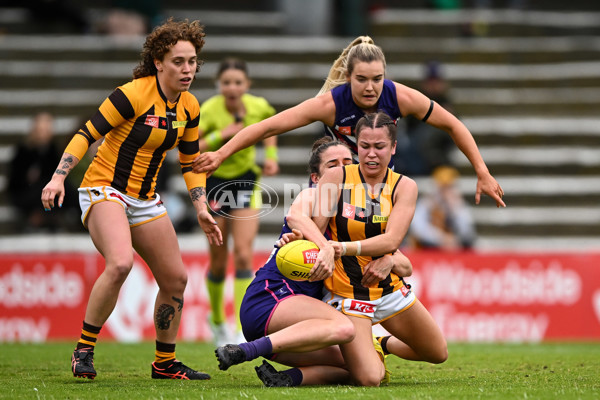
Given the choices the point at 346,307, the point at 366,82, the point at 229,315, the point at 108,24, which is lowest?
the point at 229,315

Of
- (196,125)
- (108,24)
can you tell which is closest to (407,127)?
(108,24)

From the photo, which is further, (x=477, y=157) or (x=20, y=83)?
(x=20, y=83)

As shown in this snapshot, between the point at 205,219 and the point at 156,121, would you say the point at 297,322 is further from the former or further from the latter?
the point at 156,121

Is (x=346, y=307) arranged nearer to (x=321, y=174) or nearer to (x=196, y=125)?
(x=321, y=174)

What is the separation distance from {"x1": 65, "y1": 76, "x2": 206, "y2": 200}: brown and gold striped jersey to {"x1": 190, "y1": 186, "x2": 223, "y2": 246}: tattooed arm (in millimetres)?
319

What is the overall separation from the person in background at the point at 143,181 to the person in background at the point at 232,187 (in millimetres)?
2303

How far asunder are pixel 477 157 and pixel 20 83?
1113 centimetres

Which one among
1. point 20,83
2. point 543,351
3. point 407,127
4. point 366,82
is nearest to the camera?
point 366,82

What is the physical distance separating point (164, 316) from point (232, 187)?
2.73 m

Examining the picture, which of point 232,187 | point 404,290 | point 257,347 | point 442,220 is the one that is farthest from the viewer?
point 442,220

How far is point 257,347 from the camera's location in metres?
5.65

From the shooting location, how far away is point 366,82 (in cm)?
644

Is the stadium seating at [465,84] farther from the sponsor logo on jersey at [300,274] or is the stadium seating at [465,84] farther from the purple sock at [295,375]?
the sponsor logo on jersey at [300,274]

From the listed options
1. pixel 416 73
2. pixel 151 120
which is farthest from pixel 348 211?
pixel 416 73
